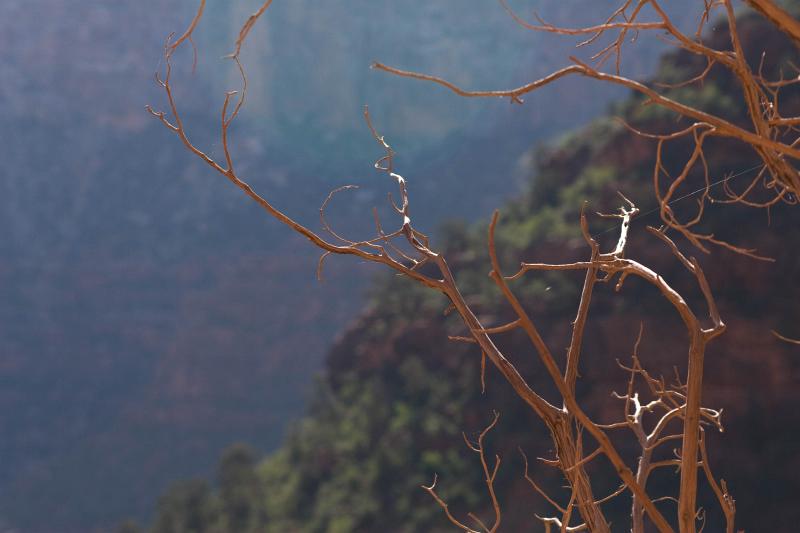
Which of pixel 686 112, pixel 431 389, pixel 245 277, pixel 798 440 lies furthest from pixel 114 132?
pixel 686 112

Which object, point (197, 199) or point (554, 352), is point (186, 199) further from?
point (554, 352)

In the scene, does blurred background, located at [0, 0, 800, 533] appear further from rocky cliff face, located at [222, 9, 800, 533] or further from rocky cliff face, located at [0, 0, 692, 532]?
rocky cliff face, located at [222, 9, 800, 533]

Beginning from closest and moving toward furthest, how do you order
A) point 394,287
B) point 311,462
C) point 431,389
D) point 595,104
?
point 431,389, point 311,462, point 394,287, point 595,104

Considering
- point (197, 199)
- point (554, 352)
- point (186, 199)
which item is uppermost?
point (186, 199)

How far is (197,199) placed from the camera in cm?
4216

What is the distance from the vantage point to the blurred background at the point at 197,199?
35.1 metres

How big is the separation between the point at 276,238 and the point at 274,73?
914 centimetres

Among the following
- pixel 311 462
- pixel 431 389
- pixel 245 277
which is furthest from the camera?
pixel 245 277

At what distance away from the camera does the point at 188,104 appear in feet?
148

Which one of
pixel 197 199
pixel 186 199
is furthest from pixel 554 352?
pixel 186 199

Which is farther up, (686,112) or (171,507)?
(171,507)

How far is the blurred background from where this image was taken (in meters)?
35.1

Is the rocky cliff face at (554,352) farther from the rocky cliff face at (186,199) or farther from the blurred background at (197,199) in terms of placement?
the rocky cliff face at (186,199)

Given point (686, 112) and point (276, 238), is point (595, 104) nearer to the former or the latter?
point (276, 238)
